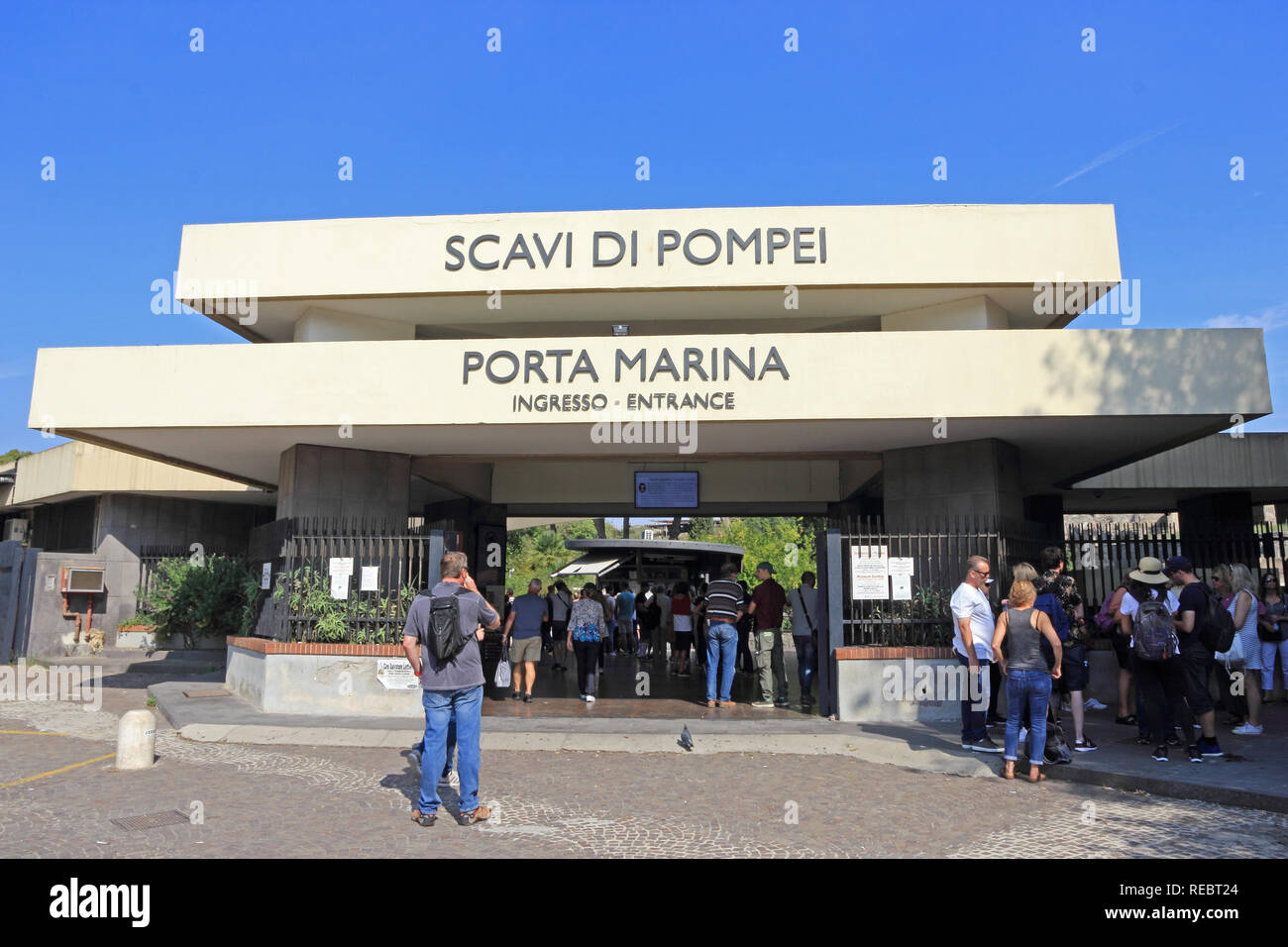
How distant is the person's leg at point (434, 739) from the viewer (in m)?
6.10

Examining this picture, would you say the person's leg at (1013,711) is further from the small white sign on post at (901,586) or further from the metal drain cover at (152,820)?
the metal drain cover at (152,820)

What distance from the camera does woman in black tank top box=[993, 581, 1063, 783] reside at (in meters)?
7.44

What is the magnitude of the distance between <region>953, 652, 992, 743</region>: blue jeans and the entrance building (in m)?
3.59

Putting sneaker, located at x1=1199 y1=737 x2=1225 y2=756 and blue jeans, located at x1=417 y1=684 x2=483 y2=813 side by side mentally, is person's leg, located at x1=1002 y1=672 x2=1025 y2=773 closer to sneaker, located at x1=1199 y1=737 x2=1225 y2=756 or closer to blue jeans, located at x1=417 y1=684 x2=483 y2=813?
sneaker, located at x1=1199 y1=737 x2=1225 y2=756

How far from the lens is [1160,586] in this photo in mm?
9297

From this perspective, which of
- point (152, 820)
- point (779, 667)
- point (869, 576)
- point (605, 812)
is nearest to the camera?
point (152, 820)

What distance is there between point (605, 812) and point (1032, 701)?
3696 millimetres

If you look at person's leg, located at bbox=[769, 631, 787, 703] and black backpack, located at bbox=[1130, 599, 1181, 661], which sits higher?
black backpack, located at bbox=[1130, 599, 1181, 661]

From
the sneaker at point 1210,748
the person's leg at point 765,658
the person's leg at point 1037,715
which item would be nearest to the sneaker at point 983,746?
the person's leg at point 1037,715

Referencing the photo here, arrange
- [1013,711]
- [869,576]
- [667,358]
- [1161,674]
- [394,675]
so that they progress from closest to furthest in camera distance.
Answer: [1013,711]
[1161,674]
[869,576]
[394,675]
[667,358]

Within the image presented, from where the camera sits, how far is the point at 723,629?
11414 mm

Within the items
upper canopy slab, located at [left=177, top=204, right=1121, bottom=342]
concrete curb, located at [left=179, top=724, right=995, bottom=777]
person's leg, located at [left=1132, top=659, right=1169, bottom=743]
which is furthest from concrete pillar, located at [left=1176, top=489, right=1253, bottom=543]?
concrete curb, located at [left=179, top=724, right=995, bottom=777]

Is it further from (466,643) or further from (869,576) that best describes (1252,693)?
(466,643)

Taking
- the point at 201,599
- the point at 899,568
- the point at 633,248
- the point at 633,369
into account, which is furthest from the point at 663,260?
the point at 201,599
